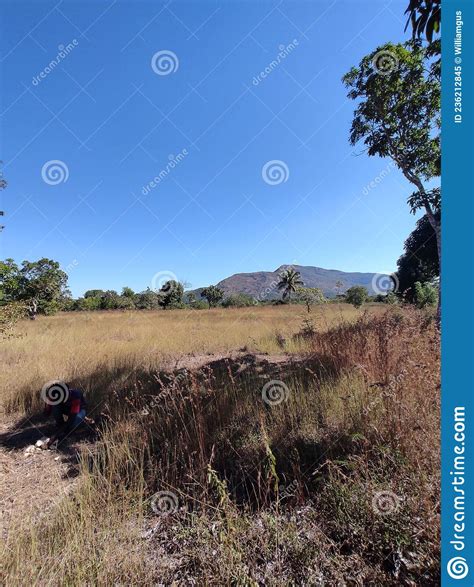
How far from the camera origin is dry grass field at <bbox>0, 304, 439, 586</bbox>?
1458mm

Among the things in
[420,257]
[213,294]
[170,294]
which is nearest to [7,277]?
[420,257]

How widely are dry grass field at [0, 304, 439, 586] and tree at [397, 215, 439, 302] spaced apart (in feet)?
51.1

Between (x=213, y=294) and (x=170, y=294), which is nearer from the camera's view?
(x=170, y=294)

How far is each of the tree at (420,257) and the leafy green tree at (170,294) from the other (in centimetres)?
3138

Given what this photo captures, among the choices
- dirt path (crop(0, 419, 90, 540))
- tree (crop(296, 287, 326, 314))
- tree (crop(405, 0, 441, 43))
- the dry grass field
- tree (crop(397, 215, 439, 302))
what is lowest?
dirt path (crop(0, 419, 90, 540))

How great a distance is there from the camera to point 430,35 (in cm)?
224

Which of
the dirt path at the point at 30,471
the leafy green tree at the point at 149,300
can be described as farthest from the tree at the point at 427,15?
the leafy green tree at the point at 149,300

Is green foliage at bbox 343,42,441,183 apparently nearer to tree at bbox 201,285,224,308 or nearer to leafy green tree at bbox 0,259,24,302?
leafy green tree at bbox 0,259,24,302

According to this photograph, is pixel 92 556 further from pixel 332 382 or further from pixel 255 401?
pixel 332 382

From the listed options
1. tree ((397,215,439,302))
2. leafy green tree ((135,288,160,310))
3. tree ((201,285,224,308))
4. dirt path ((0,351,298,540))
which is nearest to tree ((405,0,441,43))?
dirt path ((0,351,298,540))

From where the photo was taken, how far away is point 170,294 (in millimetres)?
43938

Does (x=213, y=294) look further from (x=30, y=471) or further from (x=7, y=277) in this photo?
(x=30, y=471)

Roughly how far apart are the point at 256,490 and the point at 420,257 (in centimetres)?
2125

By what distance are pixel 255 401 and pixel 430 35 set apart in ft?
14.1
